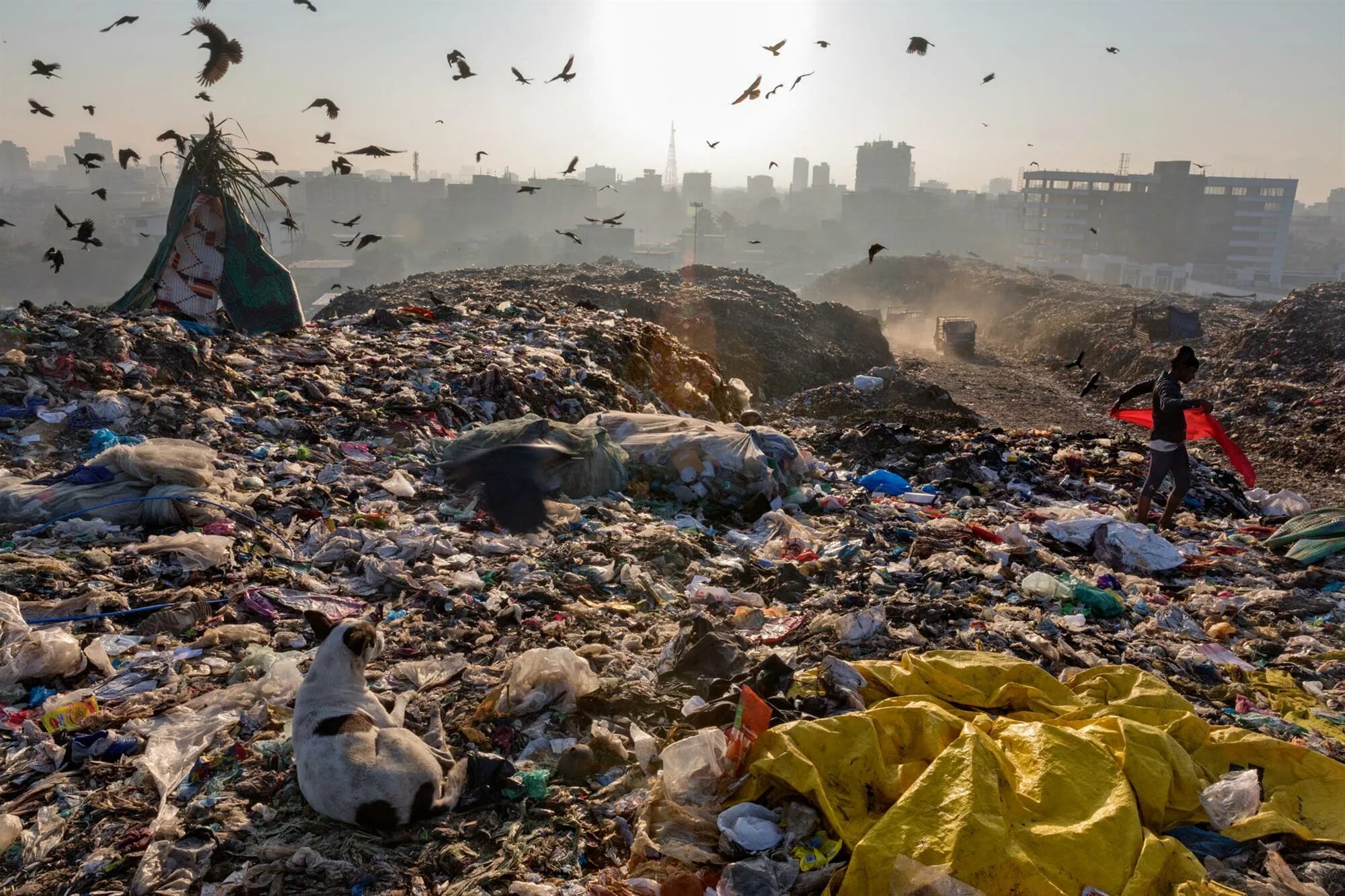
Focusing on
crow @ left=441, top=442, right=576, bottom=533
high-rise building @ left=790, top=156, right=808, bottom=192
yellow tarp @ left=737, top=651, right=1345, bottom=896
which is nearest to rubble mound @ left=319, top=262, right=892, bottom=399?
crow @ left=441, top=442, right=576, bottom=533

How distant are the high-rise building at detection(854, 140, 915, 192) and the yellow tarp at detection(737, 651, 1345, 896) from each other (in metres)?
87.4

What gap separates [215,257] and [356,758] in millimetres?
8123

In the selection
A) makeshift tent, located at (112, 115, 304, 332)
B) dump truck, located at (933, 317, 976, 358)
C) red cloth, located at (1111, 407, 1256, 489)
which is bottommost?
dump truck, located at (933, 317, 976, 358)

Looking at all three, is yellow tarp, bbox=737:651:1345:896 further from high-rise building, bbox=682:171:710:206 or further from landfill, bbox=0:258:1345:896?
high-rise building, bbox=682:171:710:206

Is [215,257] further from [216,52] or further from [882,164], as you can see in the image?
[882,164]

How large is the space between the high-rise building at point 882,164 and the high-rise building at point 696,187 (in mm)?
17701

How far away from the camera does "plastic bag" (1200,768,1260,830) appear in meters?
2.43

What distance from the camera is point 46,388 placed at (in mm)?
5871

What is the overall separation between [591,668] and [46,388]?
17.8ft

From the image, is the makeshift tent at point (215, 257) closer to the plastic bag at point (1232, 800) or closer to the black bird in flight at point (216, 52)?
the black bird in flight at point (216, 52)

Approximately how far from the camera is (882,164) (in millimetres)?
83625

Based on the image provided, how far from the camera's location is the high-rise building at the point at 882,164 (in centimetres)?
8331

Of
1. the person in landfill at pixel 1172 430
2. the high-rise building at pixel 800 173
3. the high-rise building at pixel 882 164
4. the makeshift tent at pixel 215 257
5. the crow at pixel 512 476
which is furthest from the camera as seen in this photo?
the high-rise building at pixel 800 173

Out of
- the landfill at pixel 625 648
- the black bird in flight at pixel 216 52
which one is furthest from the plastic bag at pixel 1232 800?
the black bird in flight at pixel 216 52
